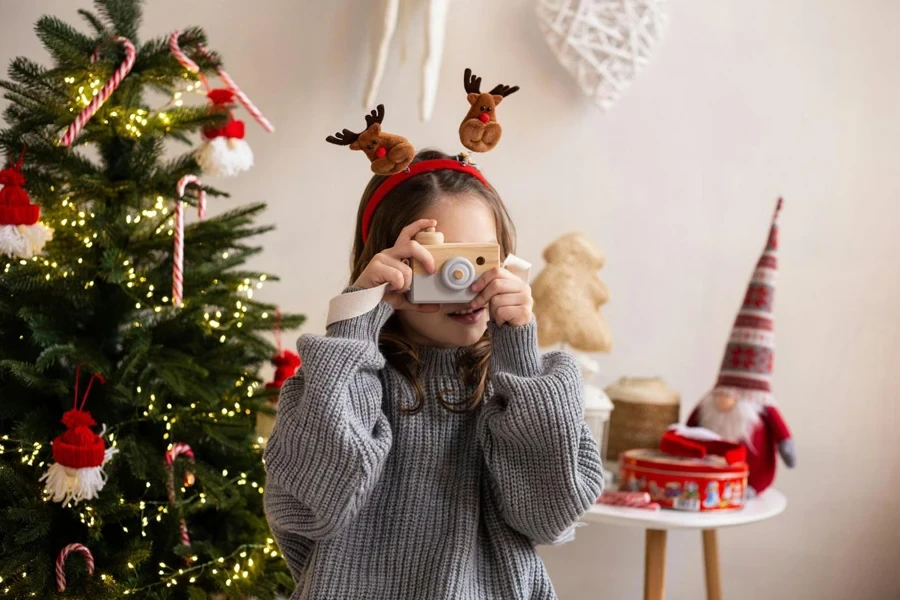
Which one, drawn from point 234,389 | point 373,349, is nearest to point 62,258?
point 234,389

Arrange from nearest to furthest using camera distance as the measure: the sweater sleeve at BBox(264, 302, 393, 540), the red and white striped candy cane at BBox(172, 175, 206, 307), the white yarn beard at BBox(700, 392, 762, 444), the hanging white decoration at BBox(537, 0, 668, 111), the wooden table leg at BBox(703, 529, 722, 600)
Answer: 1. the sweater sleeve at BBox(264, 302, 393, 540)
2. the red and white striped candy cane at BBox(172, 175, 206, 307)
3. the white yarn beard at BBox(700, 392, 762, 444)
4. the wooden table leg at BBox(703, 529, 722, 600)
5. the hanging white decoration at BBox(537, 0, 668, 111)

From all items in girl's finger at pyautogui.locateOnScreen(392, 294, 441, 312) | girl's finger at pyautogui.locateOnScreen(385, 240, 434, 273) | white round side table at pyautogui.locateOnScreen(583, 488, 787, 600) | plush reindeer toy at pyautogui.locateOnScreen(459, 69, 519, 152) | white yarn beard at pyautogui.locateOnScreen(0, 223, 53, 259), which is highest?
plush reindeer toy at pyautogui.locateOnScreen(459, 69, 519, 152)

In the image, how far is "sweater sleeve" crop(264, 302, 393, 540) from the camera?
884 millimetres

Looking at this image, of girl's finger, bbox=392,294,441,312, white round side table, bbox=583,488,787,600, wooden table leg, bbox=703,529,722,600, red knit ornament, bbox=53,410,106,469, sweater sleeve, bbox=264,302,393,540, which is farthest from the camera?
wooden table leg, bbox=703,529,722,600

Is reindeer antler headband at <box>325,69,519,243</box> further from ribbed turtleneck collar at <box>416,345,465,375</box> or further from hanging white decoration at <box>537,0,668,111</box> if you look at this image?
hanging white decoration at <box>537,0,668,111</box>

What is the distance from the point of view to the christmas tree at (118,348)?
1316mm

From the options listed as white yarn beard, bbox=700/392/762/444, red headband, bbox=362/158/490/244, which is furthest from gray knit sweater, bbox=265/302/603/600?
white yarn beard, bbox=700/392/762/444

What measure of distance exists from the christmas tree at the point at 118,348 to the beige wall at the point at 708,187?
0.55m

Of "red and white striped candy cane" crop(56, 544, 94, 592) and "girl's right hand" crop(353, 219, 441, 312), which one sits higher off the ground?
"girl's right hand" crop(353, 219, 441, 312)

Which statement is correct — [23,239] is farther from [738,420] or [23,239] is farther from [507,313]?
[738,420]

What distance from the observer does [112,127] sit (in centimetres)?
141

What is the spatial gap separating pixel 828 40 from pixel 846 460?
96cm

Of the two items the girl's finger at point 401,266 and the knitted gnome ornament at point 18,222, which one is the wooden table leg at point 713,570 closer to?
the girl's finger at point 401,266

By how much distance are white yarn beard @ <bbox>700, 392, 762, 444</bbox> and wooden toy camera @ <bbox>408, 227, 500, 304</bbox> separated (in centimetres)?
98
